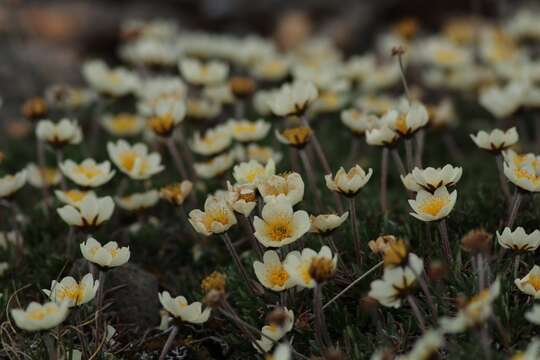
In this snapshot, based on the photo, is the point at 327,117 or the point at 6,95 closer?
the point at 327,117

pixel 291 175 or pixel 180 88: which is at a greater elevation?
pixel 291 175

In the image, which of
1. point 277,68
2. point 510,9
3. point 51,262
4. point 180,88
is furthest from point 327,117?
point 510,9

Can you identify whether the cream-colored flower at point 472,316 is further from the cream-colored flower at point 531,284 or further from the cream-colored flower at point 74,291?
the cream-colored flower at point 74,291

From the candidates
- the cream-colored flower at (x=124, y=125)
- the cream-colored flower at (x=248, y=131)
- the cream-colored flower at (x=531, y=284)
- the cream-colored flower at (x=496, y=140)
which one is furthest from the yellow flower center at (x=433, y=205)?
the cream-colored flower at (x=124, y=125)

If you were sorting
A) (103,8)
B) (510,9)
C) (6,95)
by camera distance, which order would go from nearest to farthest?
(6,95)
(510,9)
(103,8)

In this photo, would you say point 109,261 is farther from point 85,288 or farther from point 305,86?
point 305,86

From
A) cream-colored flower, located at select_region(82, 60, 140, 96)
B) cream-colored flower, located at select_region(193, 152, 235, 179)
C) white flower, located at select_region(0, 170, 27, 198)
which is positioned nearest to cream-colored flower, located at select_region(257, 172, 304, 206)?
cream-colored flower, located at select_region(193, 152, 235, 179)
